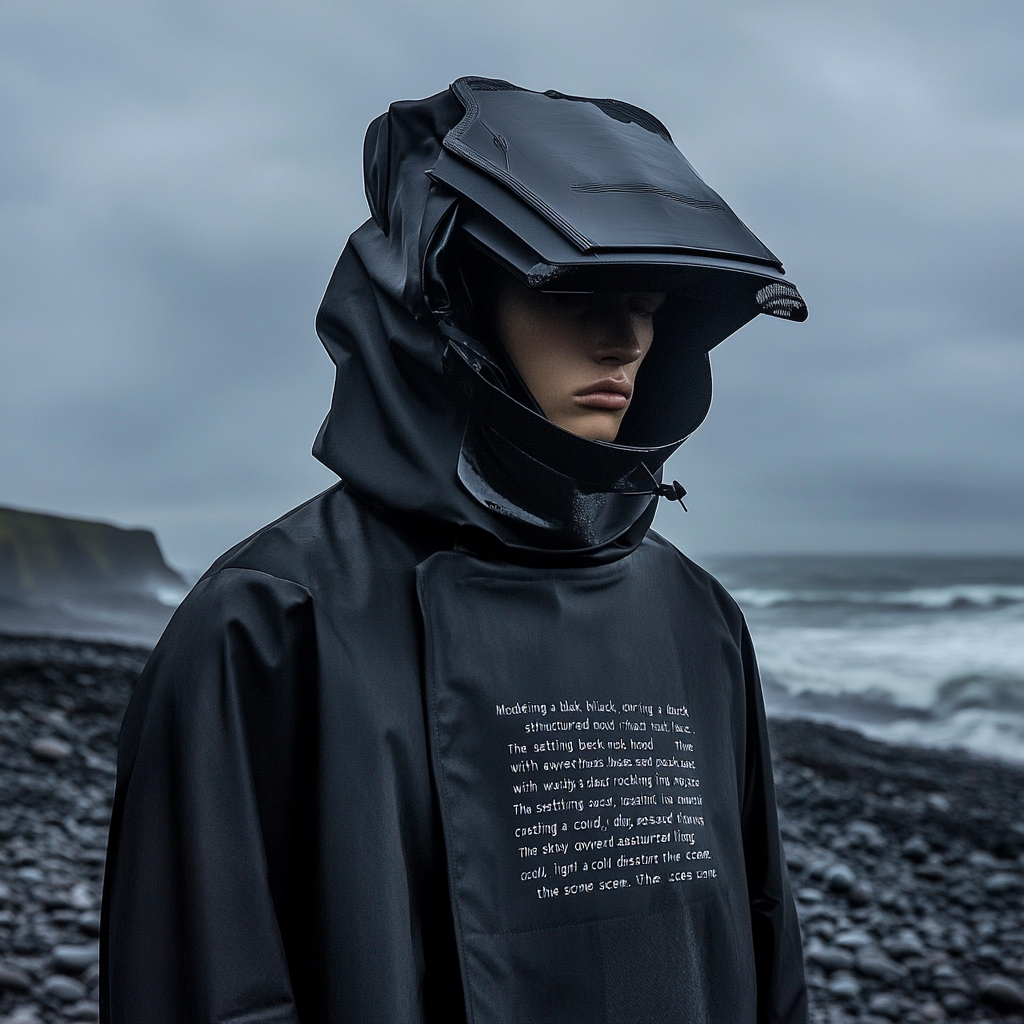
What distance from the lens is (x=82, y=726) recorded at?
7.34 metres

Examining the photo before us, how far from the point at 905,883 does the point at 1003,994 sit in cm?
147

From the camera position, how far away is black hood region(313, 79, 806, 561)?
154 cm

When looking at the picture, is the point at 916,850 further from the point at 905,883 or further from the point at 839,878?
the point at 839,878

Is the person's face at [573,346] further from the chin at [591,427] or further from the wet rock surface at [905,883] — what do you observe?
the wet rock surface at [905,883]

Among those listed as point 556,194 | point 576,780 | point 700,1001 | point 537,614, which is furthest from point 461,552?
point 700,1001

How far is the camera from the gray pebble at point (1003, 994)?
4.81 meters

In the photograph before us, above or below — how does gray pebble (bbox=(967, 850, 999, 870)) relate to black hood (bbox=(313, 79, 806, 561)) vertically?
below

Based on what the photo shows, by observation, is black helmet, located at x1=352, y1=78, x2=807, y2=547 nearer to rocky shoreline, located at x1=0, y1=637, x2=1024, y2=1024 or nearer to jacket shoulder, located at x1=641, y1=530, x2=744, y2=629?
jacket shoulder, located at x1=641, y1=530, x2=744, y2=629

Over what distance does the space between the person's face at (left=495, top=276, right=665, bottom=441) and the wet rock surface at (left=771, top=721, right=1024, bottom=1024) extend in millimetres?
4099

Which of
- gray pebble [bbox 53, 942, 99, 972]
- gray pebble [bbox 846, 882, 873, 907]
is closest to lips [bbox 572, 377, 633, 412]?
gray pebble [bbox 53, 942, 99, 972]

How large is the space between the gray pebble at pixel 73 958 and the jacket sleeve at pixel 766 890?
3208 millimetres

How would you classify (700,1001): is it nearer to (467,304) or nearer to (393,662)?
(393,662)

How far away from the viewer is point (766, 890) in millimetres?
2057

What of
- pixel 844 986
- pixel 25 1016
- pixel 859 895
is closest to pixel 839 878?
pixel 859 895
